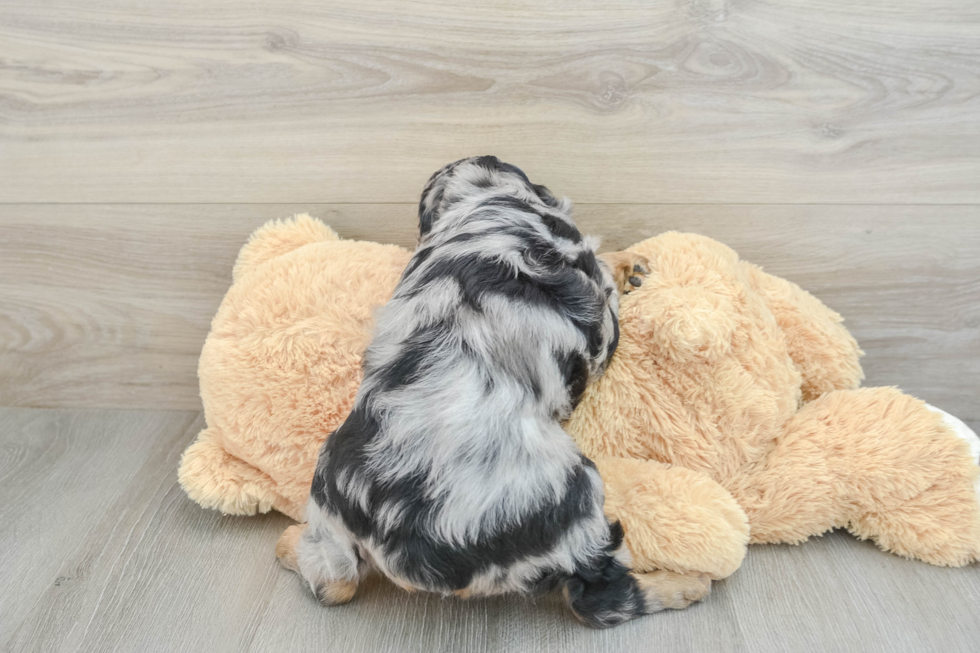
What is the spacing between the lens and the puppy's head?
1375mm

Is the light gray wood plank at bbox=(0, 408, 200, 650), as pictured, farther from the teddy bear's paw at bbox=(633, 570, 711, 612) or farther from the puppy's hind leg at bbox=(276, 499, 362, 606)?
the teddy bear's paw at bbox=(633, 570, 711, 612)

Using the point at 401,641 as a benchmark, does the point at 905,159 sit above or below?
above

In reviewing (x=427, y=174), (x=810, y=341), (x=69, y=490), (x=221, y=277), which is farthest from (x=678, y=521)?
(x=69, y=490)

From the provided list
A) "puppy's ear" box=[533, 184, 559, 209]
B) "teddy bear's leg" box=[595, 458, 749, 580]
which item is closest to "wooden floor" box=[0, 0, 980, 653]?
"teddy bear's leg" box=[595, 458, 749, 580]

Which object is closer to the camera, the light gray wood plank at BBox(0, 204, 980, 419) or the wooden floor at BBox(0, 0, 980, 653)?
the wooden floor at BBox(0, 0, 980, 653)

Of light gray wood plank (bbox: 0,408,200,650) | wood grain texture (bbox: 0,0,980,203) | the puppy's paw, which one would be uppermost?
wood grain texture (bbox: 0,0,980,203)

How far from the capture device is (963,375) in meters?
1.80

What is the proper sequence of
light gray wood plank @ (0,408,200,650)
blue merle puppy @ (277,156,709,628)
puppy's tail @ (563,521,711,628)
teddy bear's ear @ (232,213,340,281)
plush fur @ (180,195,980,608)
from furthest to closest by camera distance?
teddy bear's ear @ (232,213,340,281) → light gray wood plank @ (0,408,200,650) → plush fur @ (180,195,980,608) → puppy's tail @ (563,521,711,628) → blue merle puppy @ (277,156,709,628)

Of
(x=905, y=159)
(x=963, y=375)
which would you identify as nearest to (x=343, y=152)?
(x=905, y=159)

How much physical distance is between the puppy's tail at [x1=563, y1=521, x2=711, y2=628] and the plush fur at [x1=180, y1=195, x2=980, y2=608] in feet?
0.10

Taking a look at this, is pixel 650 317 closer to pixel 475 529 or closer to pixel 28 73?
pixel 475 529

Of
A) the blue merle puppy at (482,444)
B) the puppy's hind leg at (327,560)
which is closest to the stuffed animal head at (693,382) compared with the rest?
the blue merle puppy at (482,444)

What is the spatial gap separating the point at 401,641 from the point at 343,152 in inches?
43.3

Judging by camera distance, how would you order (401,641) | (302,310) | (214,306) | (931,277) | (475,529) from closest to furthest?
1. (475,529)
2. (401,641)
3. (302,310)
4. (931,277)
5. (214,306)
